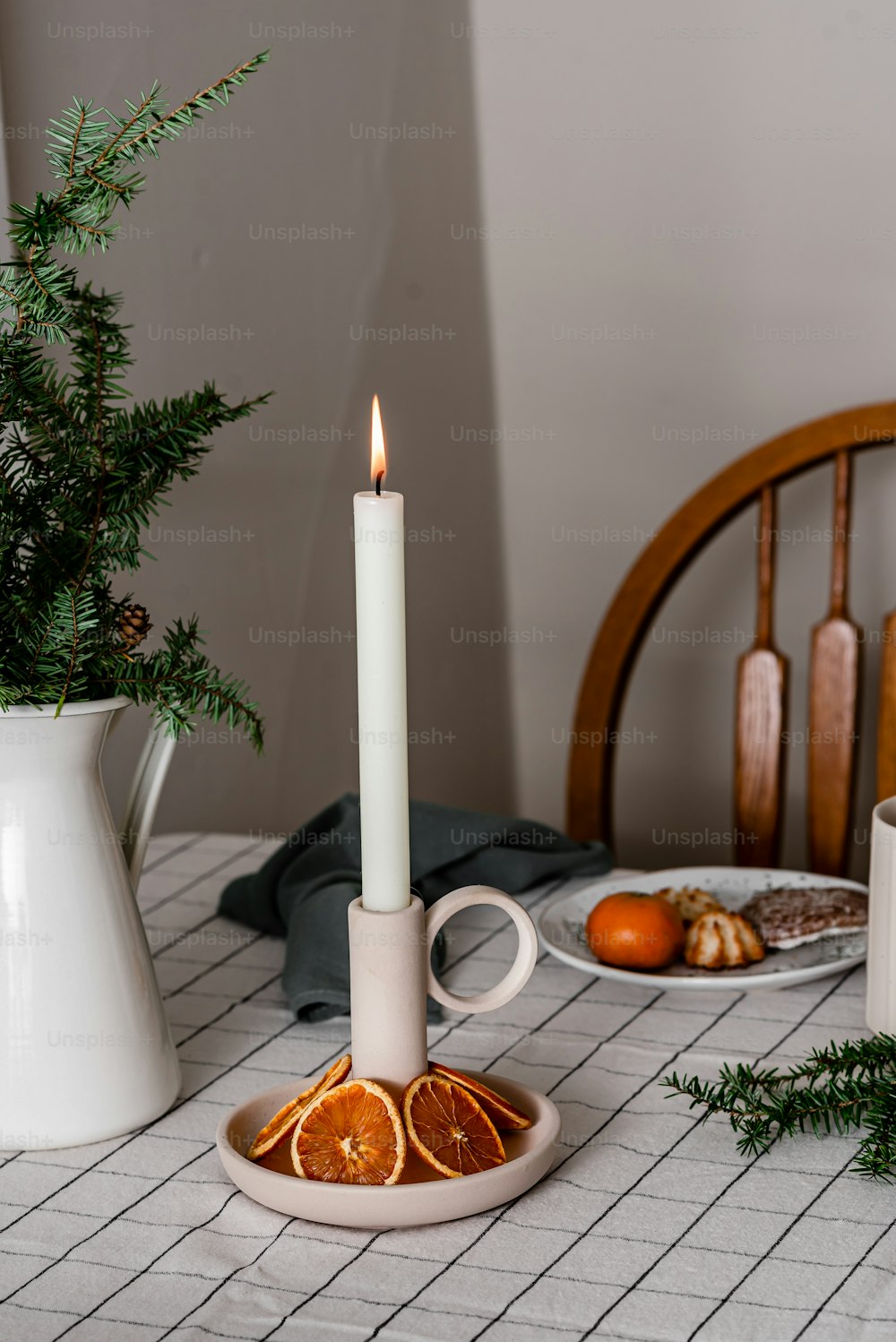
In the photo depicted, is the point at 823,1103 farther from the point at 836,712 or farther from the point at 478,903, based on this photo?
the point at 836,712

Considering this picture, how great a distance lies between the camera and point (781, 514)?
1518mm

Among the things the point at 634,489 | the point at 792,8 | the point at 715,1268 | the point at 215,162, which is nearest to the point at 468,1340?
the point at 715,1268

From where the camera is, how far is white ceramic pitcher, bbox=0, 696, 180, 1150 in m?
0.57

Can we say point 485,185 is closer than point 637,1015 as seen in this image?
No

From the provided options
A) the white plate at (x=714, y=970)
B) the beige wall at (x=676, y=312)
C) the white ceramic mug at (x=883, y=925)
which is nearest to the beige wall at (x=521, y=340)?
the beige wall at (x=676, y=312)

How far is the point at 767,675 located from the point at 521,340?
0.71 meters

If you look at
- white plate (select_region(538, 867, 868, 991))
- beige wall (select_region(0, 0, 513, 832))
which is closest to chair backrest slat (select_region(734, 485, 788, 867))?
white plate (select_region(538, 867, 868, 991))

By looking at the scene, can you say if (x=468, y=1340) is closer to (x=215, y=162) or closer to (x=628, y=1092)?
(x=628, y=1092)

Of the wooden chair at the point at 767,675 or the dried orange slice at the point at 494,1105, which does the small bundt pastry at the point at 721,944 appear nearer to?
the dried orange slice at the point at 494,1105

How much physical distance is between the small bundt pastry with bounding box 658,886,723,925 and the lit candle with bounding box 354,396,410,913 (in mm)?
337

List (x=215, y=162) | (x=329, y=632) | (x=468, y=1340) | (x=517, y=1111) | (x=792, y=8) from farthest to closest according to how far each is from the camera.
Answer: (x=329, y=632) → (x=792, y=8) → (x=215, y=162) → (x=517, y=1111) → (x=468, y=1340)

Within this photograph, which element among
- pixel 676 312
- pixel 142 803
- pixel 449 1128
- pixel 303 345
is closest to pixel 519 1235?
pixel 449 1128

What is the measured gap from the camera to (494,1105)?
0.55 metres

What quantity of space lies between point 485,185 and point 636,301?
252 mm
